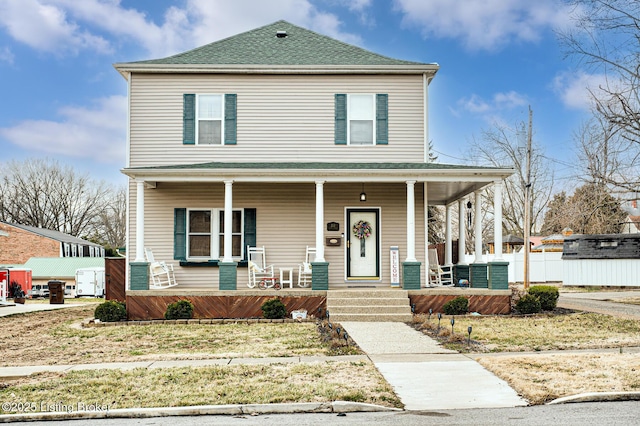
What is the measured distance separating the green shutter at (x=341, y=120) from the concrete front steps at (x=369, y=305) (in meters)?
4.28

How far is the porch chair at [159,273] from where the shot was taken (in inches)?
607

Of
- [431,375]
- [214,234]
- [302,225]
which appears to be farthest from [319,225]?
[431,375]

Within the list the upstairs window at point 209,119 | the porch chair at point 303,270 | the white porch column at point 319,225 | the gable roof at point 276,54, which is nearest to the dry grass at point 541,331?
the white porch column at point 319,225

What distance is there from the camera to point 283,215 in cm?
1653

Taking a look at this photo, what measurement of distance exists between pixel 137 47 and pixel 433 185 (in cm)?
1454

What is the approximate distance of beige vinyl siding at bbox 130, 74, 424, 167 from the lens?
16594mm

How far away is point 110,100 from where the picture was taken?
38.3 metres

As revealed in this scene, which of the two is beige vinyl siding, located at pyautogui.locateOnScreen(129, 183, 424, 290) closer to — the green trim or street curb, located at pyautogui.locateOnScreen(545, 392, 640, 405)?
the green trim

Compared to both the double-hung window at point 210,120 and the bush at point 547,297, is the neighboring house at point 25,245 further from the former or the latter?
the bush at point 547,297

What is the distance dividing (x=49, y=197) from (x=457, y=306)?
174ft

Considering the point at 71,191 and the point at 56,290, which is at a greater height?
the point at 71,191

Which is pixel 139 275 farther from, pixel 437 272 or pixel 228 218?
pixel 437 272

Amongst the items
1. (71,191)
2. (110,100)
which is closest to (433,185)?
(110,100)

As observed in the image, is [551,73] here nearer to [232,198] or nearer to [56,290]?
[232,198]
